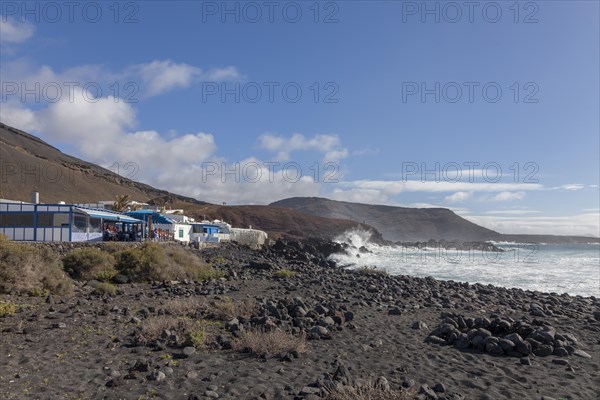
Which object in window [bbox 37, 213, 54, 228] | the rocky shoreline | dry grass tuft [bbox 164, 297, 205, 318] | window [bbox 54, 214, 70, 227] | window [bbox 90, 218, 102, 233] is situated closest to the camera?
the rocky shoreline

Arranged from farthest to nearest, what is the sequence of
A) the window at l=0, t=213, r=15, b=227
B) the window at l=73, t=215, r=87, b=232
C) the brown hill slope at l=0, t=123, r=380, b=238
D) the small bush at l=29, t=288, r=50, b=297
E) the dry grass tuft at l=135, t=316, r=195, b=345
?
the brown hill slope at l=0, t=123, r=380, b=238, the window at l=73, t=215, r=87, b=232, the window at l=0, t=213, r=15, b=227, the small bush at l=29, t=288, r=50, b=297, the dry grass tuft at l=135, t=316, r=195, b=345

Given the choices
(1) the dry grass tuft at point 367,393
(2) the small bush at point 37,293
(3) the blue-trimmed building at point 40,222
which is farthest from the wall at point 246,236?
(1) the dry grass tuft at point 367,393

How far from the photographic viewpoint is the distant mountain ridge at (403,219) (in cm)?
16325

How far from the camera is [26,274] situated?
13484 mm

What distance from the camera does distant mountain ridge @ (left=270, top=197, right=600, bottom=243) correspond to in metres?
163

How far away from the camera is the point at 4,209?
27219 millimetres

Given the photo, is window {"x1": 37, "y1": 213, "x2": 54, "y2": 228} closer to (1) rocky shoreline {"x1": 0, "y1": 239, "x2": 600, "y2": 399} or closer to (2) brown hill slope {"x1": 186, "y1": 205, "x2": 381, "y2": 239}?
(1) rocky shoreline {"x1": 0, "y1": 239, "x2": 600, "y2": 399}

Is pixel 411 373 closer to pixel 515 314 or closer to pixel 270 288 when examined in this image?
pixel 515 314

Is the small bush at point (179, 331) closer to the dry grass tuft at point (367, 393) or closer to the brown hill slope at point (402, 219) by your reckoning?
the dry grass tuft at point (367, 393)

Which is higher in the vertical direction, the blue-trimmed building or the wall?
the blue-trimmed building

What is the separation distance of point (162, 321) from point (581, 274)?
31.5 meters

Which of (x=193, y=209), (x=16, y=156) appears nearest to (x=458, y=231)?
(x=193, y=209)

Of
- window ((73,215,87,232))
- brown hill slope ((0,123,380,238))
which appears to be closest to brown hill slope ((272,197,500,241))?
brown hill slope ((0,123,380,238))

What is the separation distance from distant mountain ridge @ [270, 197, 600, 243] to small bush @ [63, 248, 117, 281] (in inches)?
5452
